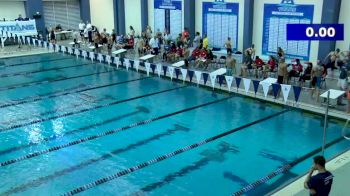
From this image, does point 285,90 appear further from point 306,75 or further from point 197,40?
point 197,40

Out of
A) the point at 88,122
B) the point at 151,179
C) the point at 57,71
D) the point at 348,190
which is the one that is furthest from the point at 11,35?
the point at 348,190

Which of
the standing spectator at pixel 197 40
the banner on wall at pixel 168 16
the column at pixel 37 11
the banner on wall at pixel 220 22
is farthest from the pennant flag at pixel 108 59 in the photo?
the column at pixel 37 11

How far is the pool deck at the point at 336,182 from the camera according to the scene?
6297 mm

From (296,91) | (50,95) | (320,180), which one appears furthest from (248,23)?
(320,180)

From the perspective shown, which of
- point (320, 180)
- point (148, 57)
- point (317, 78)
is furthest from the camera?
point (148, 57)

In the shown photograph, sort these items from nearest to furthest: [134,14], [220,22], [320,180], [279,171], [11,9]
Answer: [320,180] < [279,171] < [220,22] < [134,14] < [11,9]

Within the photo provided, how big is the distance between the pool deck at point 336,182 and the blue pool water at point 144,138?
283 millimetres

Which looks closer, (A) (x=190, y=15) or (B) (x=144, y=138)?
(B) (x=144, y=138)

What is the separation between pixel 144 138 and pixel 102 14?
1859cm

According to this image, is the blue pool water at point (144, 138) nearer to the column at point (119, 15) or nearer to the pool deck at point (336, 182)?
the pool deck at point (336, 182)

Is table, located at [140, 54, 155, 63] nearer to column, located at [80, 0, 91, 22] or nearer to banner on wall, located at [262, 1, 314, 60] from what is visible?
banner on wall, located at [262, 1, 314, 60]

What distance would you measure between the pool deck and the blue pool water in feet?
0.93

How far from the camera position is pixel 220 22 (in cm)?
1777

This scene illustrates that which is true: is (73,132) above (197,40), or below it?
below
